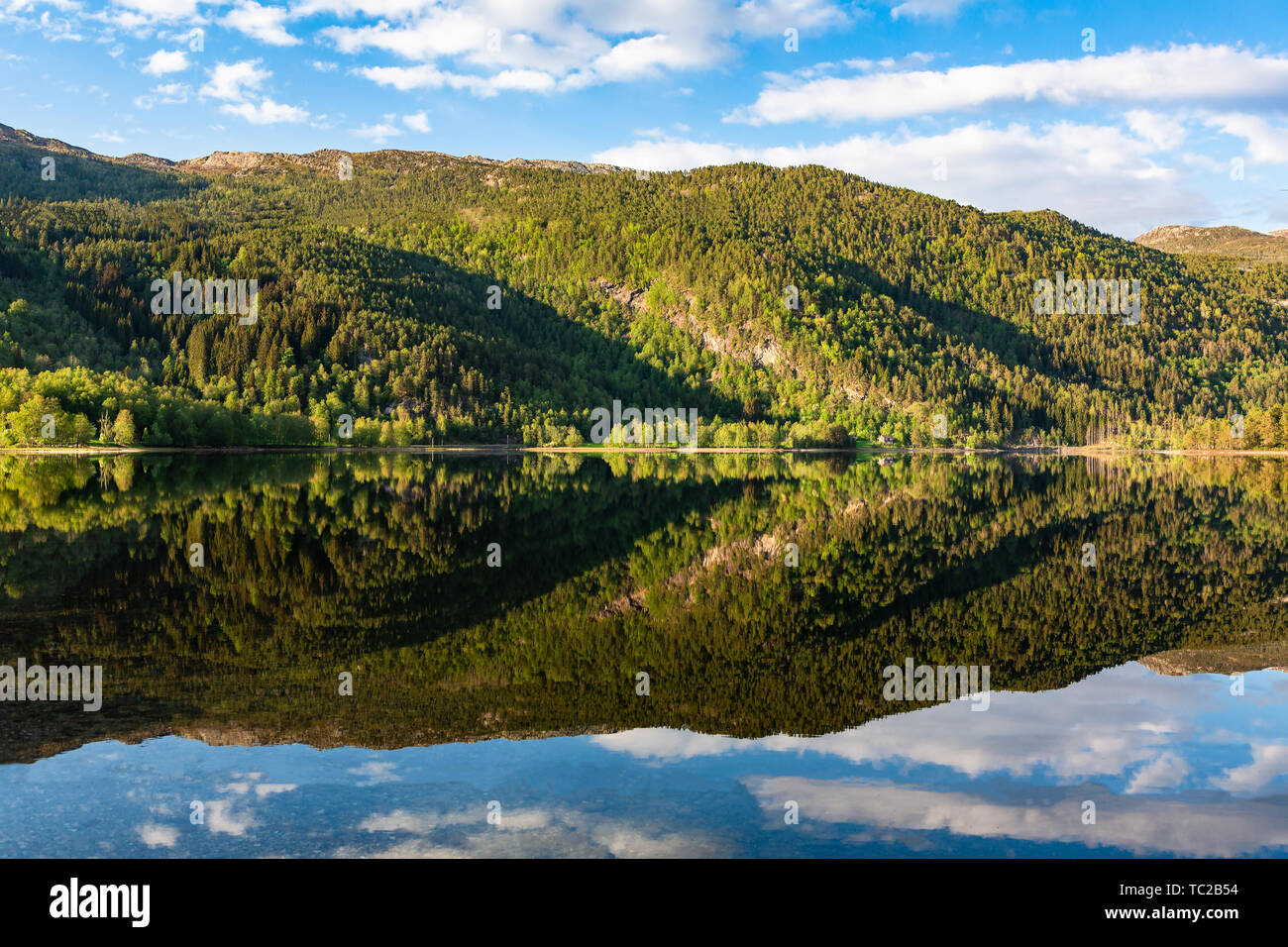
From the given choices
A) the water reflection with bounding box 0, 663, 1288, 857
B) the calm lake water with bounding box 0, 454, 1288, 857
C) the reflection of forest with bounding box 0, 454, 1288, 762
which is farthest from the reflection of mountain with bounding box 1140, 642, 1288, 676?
the water reflection with bounding box 0, 663, 1288, 857

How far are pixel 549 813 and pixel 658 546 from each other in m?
23.0

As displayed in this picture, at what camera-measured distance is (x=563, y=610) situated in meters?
23.5

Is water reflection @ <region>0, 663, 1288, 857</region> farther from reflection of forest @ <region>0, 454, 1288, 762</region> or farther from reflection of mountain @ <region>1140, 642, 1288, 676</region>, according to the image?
reflection of mountain @ <region>1140, 642, 1288, 676</region>

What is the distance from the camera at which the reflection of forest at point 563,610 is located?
15.9m

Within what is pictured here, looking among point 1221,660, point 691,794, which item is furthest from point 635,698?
point 1221,660

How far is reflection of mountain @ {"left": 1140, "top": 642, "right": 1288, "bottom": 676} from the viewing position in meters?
19.7

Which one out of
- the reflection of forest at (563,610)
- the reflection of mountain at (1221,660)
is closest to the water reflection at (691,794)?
the reflection of forest at (563,610)

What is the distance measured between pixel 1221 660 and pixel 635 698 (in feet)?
42.7

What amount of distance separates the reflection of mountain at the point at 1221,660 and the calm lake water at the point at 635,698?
0.09 metres

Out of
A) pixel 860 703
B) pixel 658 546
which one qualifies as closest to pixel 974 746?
pixel 860 703

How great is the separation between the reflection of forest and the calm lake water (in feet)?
0.39
